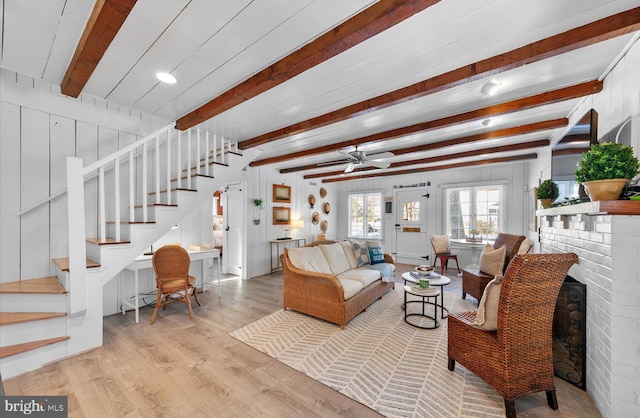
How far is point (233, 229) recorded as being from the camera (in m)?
5.59

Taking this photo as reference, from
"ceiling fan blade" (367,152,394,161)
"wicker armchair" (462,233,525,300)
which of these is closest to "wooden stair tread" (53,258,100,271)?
"ceiling fan blade" (367,152,394,161)

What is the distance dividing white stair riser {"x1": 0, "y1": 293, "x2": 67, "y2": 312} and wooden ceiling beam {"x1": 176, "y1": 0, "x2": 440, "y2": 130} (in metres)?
2.43

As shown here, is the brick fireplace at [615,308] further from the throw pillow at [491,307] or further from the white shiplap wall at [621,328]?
the throw pillow at [491,307]

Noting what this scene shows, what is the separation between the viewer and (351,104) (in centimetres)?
284

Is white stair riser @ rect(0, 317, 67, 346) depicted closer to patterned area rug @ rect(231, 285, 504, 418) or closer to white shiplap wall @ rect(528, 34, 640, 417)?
patterned area rug @ rect(231, 285, 504, 418)

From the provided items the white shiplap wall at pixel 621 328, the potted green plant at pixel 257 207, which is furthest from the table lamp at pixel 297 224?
the white shiplap wall at pixel 621 328

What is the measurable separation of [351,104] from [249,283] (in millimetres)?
3897

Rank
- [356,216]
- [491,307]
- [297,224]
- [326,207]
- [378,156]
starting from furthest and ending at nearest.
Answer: [356,216] → [326,207] → [297,224] → [378,156] → [491,307]

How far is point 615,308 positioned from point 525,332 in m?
0.53

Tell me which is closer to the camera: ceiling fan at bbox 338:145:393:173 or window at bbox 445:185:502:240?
ceiling fan at bbox 338:145:393:173

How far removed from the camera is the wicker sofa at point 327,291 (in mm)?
3021

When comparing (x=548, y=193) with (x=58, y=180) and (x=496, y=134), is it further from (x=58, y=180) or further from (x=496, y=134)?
(x=58, y=180)

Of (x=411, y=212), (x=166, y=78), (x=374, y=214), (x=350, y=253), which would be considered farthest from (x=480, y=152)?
(x=166, y=78)

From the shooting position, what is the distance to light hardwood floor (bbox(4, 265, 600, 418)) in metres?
1.76
